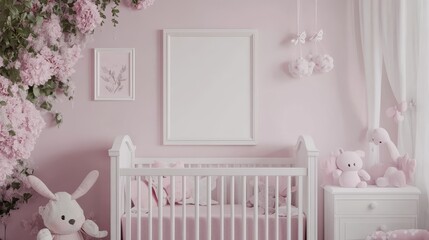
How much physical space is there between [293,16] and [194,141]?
1.04 meters

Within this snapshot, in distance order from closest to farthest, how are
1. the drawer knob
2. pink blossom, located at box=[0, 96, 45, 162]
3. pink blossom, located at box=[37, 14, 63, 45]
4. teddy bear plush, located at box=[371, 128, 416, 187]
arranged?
pink blossom, located at box=[0, 96, 45, 162] < the drawer knob < teddy bear plush, located at box=[371, 128, 416, 187] < pink blossom, located at box=[37, 14, 63, 45]

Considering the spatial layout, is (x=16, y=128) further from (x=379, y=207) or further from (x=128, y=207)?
(x=379, y=207)

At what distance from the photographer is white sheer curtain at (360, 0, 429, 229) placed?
10.7 ft

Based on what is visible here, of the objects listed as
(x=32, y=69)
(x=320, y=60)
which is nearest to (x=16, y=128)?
(x=32, y=69)

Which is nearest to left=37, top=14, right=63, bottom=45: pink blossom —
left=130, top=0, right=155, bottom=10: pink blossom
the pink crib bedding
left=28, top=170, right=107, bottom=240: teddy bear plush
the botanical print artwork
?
the botanical print artwork

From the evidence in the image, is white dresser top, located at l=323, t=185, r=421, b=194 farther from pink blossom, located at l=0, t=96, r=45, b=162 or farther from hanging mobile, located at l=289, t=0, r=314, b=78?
pink blossom, located at l=0, t=96, r=45, b=162

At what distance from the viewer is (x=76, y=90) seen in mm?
3826

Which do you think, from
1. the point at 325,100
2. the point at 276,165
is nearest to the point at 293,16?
the point at 325,100

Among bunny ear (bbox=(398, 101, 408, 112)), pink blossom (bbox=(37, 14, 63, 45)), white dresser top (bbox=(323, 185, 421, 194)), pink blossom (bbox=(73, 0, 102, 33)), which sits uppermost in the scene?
pink blossom (bbox=(73, 0, 102, 33))

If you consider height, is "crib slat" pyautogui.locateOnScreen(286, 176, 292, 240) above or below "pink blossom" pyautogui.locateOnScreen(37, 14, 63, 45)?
below

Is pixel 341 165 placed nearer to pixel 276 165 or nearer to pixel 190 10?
pixel 276 165

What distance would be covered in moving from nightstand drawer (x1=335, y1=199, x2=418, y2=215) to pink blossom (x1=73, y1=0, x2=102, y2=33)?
1.83m

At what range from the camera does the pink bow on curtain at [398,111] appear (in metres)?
3.55

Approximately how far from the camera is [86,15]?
3590mm
